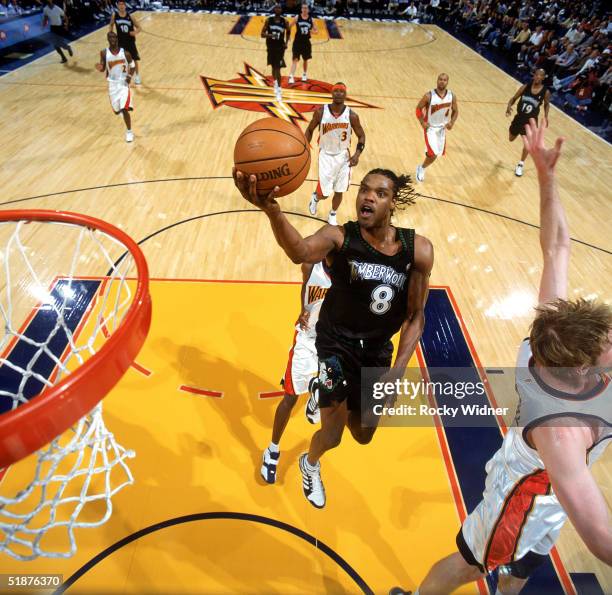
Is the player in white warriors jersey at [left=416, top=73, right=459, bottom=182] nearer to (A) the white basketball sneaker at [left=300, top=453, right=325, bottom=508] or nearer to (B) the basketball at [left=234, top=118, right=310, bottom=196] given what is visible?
(B) the basketball at [left=234, top=118, right=310, bottom=196]

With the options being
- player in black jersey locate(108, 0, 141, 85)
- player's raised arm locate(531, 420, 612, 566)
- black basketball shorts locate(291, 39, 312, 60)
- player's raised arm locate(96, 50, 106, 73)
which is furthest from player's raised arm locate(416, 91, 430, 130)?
player in black jersey locate(108, 0, 141, 85)

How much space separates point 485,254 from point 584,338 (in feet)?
14.5

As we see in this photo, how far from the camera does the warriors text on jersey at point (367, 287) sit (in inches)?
97.7

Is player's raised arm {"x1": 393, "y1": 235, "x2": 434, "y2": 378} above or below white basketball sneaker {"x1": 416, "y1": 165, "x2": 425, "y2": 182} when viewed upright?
above

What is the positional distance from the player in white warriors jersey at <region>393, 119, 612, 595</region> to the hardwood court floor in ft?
2.61

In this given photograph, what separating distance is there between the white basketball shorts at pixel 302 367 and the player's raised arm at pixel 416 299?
21.6 inches

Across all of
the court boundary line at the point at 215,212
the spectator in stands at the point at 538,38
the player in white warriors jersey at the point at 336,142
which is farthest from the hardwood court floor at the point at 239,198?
the spectator in stands at the point at 538,38

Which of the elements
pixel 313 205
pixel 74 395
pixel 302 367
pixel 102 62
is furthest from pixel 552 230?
pixel 102 62

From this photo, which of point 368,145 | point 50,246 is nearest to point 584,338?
point 50,246

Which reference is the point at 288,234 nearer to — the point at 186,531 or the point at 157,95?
the point at 186,531

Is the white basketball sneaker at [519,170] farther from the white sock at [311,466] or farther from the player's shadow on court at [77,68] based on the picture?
the player's shadow on court at [77,68]

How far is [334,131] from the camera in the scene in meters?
5.62

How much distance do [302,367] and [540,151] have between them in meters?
1.82

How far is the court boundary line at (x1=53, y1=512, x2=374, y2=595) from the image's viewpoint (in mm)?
2588
